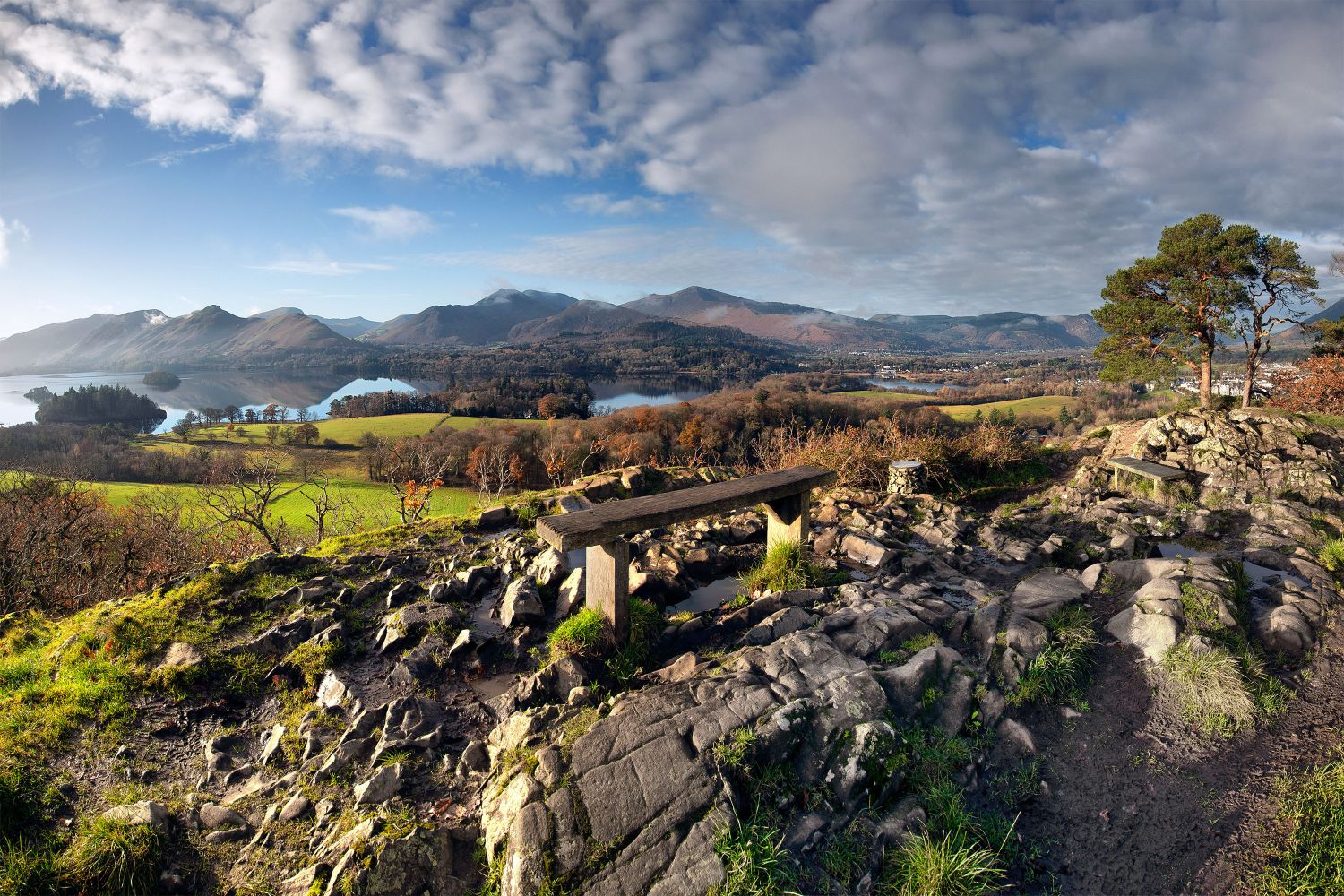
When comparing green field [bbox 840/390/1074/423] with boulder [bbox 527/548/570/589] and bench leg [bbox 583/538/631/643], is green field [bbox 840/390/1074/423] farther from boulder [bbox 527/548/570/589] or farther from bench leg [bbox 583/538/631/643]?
bench leg [bbox 583/538/631/643]

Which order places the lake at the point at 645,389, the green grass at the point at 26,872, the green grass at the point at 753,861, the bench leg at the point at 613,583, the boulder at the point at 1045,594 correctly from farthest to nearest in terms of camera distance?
the lake at the point at 645,389 → the boulder at the point at 1045,594 → the bench leg at the point at 613,583 → the green grass at the point at 26,872 → the green grass at the point at 753,861

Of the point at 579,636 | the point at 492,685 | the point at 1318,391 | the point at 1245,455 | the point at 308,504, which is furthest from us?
the point at 308,504

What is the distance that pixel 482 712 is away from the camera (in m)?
4.80

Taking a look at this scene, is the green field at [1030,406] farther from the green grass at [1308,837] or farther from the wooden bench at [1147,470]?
the green grass at [1308,837]

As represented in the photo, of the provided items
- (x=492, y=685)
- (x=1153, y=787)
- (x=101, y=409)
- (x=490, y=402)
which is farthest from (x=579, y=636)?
(x=101, y=409)

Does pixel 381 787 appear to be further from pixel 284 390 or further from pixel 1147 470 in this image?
pixel 284 390

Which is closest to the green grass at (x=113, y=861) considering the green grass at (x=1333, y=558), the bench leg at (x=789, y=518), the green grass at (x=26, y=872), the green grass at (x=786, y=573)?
the green grass at (x=26, y=872)

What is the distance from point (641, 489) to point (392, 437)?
146ft

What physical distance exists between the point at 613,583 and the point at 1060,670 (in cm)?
385

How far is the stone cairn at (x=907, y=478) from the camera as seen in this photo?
423 inches

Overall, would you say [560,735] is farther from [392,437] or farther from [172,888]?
[392,437]

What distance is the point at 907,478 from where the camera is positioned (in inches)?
427

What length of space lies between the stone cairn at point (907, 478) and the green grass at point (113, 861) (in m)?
10.5

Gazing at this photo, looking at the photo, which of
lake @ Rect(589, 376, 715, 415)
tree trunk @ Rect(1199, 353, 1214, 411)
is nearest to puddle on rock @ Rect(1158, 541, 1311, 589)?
tree trunk @ Rect(1199, 353, 1214, 411)
